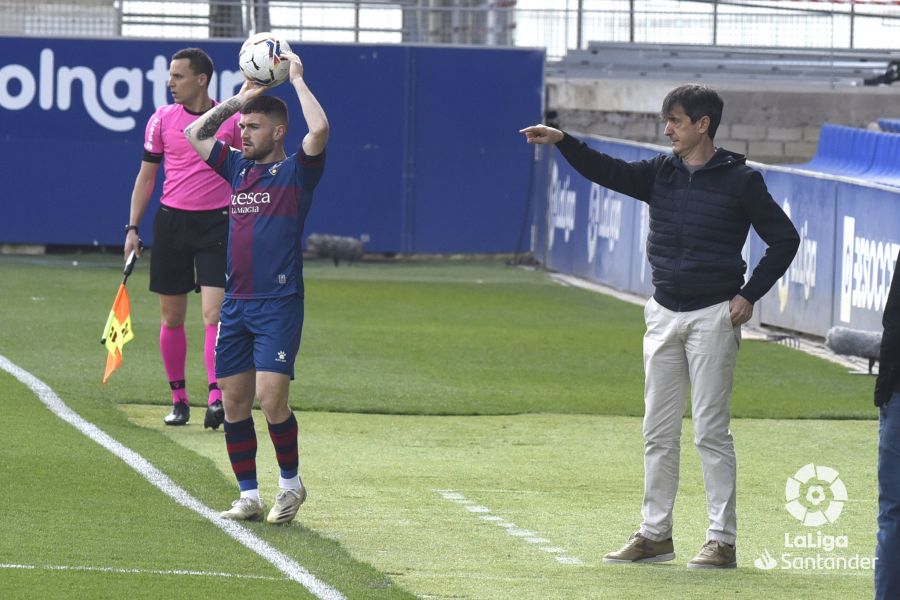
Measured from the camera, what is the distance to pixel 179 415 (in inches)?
408

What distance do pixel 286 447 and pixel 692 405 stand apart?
70.4 inches

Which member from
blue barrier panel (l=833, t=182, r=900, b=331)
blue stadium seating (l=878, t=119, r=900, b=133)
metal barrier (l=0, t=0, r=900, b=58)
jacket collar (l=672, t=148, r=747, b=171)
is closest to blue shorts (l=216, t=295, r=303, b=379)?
jacket collar (l=672, t=148, r=747, b=171)

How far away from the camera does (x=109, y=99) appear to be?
23.9 metres

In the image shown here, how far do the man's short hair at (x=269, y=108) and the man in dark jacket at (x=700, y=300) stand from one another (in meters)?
1.16

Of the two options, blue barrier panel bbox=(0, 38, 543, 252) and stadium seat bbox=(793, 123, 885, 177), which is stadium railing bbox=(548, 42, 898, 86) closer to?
blue barrier panel bbox=(0, 38, 543, 252)

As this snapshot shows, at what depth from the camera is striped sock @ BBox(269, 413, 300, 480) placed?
7449 millimetres

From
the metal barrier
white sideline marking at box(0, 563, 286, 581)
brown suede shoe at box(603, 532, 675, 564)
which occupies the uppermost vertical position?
the metal barrier

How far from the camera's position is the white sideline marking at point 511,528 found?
697 cm

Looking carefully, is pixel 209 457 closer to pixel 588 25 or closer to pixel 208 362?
pixel 208 362

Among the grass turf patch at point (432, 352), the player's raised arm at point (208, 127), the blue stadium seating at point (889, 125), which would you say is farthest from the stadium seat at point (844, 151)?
the player's raised arm at point (208, 127)

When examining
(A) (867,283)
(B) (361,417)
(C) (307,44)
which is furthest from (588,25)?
(B) (361,417)

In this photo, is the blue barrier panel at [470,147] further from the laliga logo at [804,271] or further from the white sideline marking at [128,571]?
the white sideline marking at [128,571]

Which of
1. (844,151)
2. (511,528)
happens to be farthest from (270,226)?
(844,151)

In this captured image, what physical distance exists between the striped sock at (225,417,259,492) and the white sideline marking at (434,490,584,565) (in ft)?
3.47
